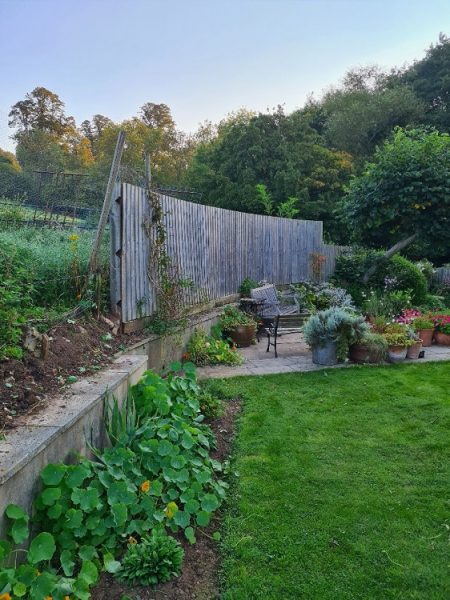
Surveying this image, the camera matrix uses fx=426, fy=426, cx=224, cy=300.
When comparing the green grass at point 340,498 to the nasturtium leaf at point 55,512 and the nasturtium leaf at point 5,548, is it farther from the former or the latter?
the nasturtium leaf at point 5,548

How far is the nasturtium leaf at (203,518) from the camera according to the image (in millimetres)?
2180

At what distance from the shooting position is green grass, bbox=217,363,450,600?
73.7 inches

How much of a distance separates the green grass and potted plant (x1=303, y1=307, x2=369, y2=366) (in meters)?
1.08

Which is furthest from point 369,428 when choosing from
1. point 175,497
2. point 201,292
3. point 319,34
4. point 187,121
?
point 187,121

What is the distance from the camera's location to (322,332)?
17.5ft

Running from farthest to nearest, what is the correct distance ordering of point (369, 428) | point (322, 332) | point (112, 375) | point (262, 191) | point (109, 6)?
point (262, 191)
point (109, 6)
point (322, 332)
point (369, 428)
point (112, 375)

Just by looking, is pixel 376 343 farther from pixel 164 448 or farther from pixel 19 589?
pixel 19 589

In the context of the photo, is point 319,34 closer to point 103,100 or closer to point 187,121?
point 103,100

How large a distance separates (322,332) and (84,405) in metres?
3.64

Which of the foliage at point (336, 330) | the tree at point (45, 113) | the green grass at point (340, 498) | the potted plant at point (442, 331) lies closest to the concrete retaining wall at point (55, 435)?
the green grass at point (340, 498)

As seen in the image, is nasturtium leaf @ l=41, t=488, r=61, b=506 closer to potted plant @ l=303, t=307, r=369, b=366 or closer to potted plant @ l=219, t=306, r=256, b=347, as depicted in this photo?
potted plant @ l=303, t=307, r=369, b=366

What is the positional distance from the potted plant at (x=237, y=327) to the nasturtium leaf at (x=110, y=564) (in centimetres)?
463

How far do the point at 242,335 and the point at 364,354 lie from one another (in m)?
1.82

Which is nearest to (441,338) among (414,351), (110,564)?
(414,351)
